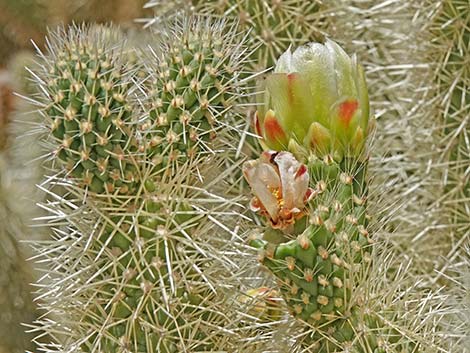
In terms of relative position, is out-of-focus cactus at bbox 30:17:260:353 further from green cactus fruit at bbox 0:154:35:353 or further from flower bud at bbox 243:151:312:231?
green cactus fruit at bbox 0:154:35:353

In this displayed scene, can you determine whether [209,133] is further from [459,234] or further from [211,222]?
[459,234]

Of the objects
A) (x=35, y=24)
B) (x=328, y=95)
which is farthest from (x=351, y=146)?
(x=35, y=24)

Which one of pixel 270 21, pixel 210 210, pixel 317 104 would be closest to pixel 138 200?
pixel 210 210

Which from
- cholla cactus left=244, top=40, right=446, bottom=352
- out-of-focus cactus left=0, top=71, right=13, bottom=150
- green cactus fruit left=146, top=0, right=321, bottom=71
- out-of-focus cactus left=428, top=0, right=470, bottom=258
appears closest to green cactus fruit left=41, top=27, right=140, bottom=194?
cholla cactus left=244, top=40, right=446, bottom=352

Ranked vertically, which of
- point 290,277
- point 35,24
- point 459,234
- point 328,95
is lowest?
point 459,234

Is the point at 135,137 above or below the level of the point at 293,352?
above

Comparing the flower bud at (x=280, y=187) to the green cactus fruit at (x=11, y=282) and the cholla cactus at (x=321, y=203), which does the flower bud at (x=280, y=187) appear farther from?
the green cactus fruit at (x=11, y=282)

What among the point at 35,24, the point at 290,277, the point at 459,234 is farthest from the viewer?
the point at 35,24

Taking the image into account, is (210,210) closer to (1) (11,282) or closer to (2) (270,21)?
(2) (270,21)
